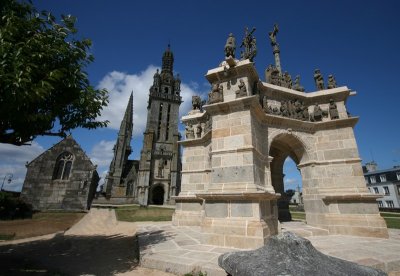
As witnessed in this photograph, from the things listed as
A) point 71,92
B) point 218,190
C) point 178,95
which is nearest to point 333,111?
point 218,190

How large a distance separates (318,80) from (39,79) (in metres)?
11.1

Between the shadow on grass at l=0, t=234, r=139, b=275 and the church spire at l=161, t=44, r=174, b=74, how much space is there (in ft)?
188

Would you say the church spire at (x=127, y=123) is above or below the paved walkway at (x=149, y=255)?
above

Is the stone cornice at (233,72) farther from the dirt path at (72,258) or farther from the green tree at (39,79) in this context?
the dirt path at (72,258)

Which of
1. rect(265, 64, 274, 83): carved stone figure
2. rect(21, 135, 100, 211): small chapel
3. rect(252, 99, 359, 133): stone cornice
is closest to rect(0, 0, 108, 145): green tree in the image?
rect(252, 99, 359, 133): stone cornice

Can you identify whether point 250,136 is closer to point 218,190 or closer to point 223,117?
point 223,117

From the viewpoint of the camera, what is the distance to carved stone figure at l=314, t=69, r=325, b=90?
10.1 meters

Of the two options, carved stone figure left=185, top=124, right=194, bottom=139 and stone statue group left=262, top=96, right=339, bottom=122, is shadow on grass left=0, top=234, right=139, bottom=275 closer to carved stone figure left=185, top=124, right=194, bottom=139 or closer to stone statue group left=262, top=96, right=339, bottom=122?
carved stone figure left=185, top=124, right=194, bottom=139

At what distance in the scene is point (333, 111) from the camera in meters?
9.06

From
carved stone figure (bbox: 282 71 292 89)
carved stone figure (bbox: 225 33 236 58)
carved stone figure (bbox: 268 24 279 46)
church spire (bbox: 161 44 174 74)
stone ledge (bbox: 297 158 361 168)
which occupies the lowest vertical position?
stone ledge (bbox: 297 158 361 168)

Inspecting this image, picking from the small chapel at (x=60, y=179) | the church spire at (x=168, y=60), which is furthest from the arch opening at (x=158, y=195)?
the church spire at (x=168, y=60)

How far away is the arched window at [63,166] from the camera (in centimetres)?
2322

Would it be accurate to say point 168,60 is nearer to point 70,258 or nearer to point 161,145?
point 161,145

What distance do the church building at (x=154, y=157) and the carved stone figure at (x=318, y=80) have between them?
101 ft
